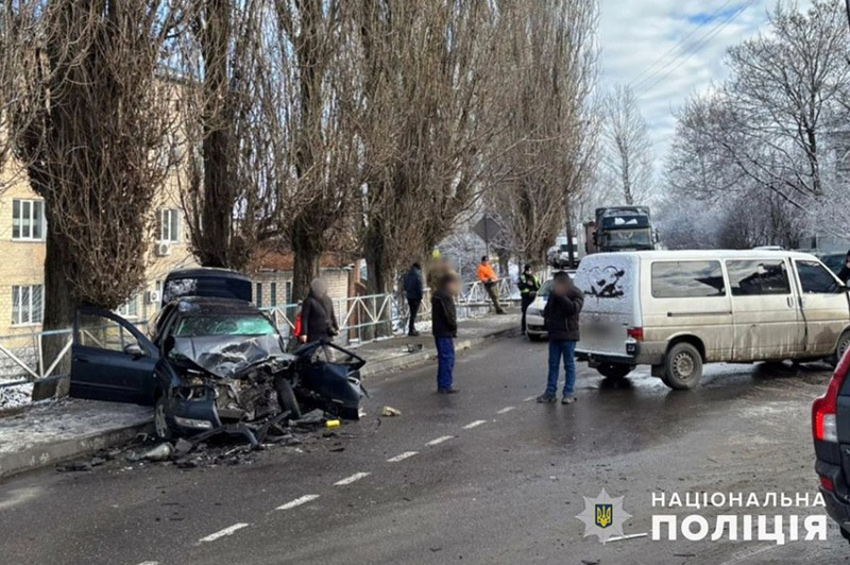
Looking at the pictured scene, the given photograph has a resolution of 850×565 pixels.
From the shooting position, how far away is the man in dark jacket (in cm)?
1111

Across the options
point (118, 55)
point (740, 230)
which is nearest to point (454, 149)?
point (118, 55)

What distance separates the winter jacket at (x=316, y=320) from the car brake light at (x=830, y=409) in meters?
8.48

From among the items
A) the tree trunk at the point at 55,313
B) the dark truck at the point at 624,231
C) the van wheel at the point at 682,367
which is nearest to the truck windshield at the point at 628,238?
the dark truck at the point at 624,231

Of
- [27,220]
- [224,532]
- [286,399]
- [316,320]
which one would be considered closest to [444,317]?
[316,320]

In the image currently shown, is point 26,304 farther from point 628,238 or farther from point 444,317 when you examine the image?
point 628,238

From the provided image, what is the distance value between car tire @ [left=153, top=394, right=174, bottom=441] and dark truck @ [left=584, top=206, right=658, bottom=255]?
27.8m

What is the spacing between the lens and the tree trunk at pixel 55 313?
11039mm

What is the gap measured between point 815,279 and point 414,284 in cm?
968

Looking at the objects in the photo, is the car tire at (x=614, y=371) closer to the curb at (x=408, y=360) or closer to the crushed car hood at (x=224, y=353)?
the curb at (x=408, y=360)

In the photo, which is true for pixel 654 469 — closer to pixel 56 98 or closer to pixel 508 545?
pixel 508 545

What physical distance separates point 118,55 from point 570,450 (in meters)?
7.84

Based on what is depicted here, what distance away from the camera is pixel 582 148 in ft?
97.2

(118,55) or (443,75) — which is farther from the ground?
(443,75)

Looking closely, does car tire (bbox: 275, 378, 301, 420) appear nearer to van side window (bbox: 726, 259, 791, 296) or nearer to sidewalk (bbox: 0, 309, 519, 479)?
sidewalk (bbox: 0, 309, 519, 479)
